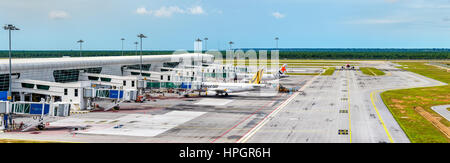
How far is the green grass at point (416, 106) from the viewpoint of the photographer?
149 ft

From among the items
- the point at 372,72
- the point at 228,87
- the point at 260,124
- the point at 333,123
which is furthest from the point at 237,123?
the point at 372,72

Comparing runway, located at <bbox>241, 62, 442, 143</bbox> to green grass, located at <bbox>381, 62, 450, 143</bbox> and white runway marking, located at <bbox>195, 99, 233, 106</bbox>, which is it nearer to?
green grass, located at <bbox>381, 62, 450, 143</bbox>

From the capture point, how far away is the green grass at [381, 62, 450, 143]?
45531 millimetres

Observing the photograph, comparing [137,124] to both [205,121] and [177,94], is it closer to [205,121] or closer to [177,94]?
[205,121]

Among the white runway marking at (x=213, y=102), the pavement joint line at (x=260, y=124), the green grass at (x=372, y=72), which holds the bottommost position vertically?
the pavement joint line at (x=260, y=124)

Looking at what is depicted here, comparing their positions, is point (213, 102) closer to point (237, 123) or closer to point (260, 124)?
point (237, 123)

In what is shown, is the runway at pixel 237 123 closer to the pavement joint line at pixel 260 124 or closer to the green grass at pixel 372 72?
the pavement joint line at pixel 260 124

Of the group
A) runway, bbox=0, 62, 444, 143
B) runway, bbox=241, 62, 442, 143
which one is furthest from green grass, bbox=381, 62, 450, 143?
runway, bbox=0, 62, 444, 143

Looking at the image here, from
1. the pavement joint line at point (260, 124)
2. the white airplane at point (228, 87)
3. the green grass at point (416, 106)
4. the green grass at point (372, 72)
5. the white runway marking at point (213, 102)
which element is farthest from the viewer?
the green grass at point (372, 72)

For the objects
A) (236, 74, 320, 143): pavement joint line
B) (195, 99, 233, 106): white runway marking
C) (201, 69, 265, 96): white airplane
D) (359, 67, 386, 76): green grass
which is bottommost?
(236, 74, 320, 143): pavement joint line

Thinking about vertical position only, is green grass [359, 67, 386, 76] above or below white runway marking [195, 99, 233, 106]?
above

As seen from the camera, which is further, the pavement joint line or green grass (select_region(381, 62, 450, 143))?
green grass (select_region(381, 62, 450, 143))

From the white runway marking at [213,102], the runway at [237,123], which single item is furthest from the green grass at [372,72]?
the white runway marking at [213,102]
